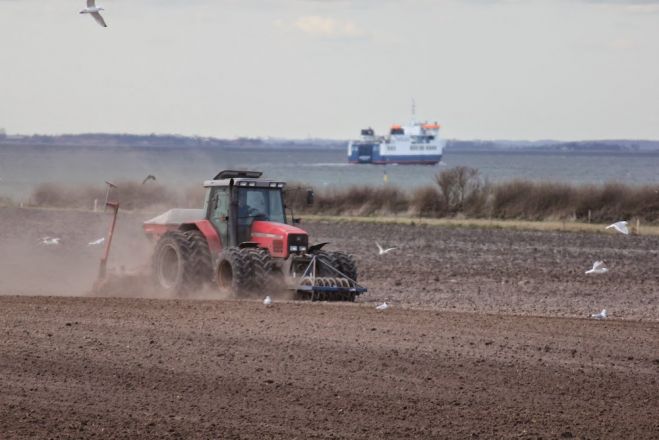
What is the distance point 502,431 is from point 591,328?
6677mm

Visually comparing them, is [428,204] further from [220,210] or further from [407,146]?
[407,146]

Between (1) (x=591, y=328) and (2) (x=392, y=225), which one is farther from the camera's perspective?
(2) (x=392, y=225)

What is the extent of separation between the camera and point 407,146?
164m

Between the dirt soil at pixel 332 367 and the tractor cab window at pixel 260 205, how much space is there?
5.49 ft

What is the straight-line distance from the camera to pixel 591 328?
673 inches

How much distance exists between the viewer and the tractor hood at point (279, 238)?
20188 mm

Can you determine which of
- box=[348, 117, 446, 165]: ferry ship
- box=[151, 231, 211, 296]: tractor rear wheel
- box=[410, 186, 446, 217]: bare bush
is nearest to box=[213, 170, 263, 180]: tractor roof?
box=[151, 231, 211, 296]: tractor rear wheel

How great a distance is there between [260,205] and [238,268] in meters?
1.88

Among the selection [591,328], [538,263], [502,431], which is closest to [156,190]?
[538,263]

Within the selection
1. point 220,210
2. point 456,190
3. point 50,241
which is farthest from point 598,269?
point 456,190

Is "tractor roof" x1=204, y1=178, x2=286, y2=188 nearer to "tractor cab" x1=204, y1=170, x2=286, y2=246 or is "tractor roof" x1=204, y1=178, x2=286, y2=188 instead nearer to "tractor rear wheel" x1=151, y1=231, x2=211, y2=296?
"tractor cab" x1=204, y1=170, x2=286, y2=246

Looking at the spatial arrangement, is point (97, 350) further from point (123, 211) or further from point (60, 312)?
point (123, 211)

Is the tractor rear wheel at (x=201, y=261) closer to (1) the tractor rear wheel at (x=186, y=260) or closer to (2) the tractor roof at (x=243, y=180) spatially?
(1) the tractor rear wheel at (x=186, y=260)

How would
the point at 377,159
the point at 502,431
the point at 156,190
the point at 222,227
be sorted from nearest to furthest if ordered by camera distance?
the point at 502,431 < the point at 222,227 < the point at 156,190 < the point at 377,159
